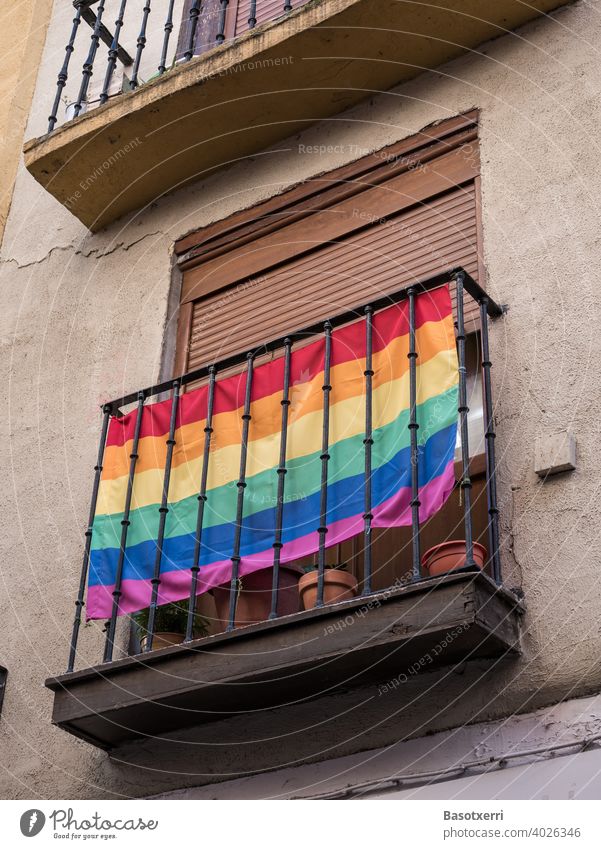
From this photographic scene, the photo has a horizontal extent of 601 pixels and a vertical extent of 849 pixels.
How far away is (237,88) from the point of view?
23.5 ft

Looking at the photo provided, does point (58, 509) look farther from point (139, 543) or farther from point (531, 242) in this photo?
point (531, 242)

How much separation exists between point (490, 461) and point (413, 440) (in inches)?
12.5

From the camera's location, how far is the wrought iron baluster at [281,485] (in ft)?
17.3

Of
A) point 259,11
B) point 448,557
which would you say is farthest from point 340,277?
point 259,11

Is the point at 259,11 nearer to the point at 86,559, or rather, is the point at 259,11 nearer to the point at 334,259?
the point at 334,259

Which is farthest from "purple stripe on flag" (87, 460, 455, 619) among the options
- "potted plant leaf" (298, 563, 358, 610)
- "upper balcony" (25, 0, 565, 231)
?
"upper balcony" (25, 0, 565, 231)

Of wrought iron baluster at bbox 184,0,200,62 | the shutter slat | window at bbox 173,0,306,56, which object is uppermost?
window at bbox 173,0,306,56

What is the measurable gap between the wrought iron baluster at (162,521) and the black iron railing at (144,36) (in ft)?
7.87

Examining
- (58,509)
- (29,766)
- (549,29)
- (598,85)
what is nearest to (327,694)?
(29,766)

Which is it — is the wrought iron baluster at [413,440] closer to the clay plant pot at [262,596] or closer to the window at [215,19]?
the clay plant pot at [262,596]

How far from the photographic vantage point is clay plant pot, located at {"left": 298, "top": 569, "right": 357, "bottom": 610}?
5.30 m

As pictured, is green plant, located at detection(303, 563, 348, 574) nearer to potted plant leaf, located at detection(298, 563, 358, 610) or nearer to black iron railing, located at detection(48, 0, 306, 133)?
potted plant leaf, located at detection(298, 563, 358, 610)

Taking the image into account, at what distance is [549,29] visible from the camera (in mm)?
6629

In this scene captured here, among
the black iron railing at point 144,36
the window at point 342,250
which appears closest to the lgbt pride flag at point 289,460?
the window at point 342,250
